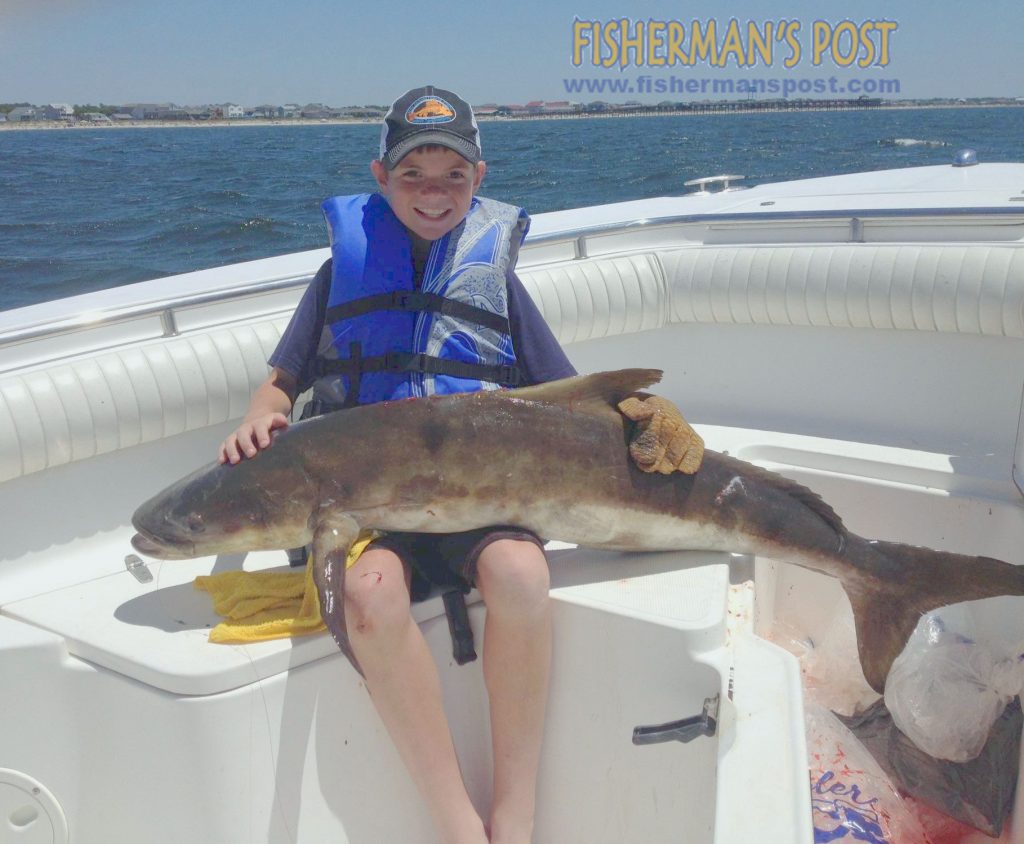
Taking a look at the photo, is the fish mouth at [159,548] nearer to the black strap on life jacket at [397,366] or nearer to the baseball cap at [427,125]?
the black strap on life jacket at [397,366]

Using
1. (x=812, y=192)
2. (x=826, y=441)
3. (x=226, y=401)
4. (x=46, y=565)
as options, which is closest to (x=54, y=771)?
(x=46, y=565)

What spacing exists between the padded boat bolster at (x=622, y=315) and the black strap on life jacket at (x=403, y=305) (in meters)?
0.74

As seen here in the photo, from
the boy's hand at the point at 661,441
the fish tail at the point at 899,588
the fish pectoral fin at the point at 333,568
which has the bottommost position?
the fish tail at the point at 899,588

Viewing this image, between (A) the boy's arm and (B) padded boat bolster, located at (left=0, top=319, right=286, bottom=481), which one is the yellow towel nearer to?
(A) the boy's arm

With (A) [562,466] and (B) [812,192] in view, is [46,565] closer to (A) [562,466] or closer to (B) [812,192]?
(A) [562,466]

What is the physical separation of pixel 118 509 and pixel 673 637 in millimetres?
2276

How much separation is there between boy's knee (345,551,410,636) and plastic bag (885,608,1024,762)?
1.66 metres

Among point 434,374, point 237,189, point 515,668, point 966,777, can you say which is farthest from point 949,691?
point 237,189

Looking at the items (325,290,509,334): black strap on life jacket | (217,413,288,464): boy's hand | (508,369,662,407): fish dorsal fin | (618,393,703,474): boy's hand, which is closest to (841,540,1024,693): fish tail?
(618,393,703,474): boy's hand

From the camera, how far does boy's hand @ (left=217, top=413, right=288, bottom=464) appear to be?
272 centimetres

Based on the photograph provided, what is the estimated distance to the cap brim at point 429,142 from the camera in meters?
2.86

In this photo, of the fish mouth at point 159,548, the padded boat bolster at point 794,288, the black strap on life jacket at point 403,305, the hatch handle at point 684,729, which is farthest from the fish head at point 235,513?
the padded boat bolster at point 794,288

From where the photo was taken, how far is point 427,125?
2.87 metres

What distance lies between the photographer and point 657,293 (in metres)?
4.57
